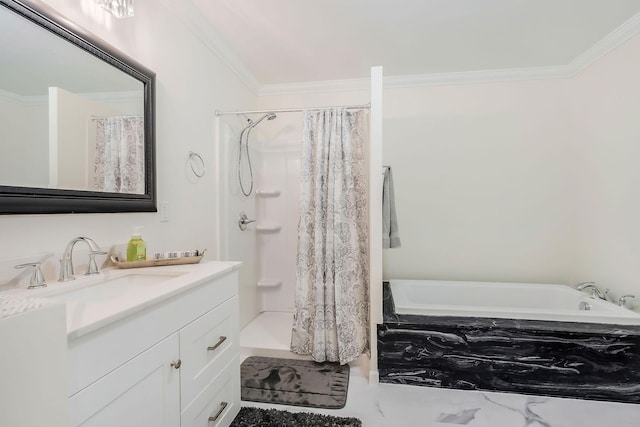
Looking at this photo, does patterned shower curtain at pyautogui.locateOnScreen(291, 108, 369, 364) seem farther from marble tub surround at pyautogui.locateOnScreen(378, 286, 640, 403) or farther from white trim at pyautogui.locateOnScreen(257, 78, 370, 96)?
white trim at pyautogui.locateOnScreen(257, 78, 370, 96)

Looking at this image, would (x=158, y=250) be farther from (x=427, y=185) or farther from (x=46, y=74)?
(x=427, y=185)

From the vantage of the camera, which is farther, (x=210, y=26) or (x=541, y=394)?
(x=210, y=26)

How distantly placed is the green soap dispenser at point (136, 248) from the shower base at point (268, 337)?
4.13 feet

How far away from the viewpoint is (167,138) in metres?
1.65

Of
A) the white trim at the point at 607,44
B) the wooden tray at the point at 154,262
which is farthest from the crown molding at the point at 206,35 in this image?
the white trim at the point at 607,44

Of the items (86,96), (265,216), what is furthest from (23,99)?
(265,216)

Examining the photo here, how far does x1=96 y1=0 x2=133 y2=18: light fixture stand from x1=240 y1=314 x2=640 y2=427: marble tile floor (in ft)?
6.62

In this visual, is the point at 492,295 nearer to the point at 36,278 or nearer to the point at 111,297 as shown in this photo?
the point at 111,297

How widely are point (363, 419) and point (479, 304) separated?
152 centimetres

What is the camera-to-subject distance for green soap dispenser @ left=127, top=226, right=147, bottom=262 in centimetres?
130

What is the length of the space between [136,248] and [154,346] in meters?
0.55

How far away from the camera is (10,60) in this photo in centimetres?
93

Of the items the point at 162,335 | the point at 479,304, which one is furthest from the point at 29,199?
the point at 479,304

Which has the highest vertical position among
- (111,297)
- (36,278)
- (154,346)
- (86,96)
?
(86,96)
